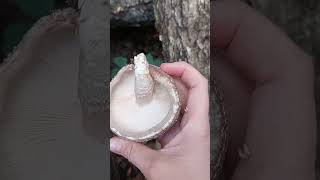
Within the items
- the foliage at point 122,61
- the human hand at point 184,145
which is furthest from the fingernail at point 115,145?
the foliage at point 122,61

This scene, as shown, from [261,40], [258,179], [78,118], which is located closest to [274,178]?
[258,179]

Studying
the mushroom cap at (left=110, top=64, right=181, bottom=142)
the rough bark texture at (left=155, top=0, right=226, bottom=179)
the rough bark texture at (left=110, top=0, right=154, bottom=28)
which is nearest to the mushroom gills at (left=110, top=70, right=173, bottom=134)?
the mushroom cap at (left=110, top=64, right=181, bottom=142)

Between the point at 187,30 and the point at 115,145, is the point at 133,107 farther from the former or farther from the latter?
the point at 187,30

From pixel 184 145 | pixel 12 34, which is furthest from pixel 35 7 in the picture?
pixel 184 145

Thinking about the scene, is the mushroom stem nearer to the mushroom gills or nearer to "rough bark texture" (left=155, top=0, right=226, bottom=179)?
the mushroom gills

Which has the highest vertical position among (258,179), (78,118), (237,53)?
(237,53)

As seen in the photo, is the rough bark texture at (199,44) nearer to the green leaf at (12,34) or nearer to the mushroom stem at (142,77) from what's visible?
the mushroom stem at (142,77)

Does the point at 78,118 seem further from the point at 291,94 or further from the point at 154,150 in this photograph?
the point at 291,94
